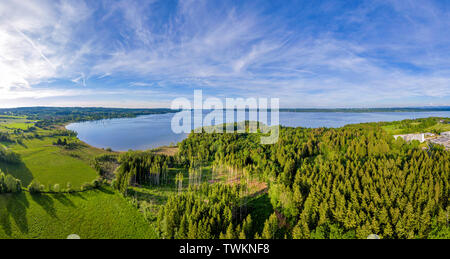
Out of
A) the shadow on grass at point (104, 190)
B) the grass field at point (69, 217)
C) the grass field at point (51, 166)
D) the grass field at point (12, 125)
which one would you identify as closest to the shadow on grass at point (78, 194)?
the grass field at point (69, 217)

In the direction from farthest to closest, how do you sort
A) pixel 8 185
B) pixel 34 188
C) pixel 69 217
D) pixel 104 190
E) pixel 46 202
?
pixel 104 190 < pixel 34 188 < pixel 8 185 < pixel 46 202 < pixel 69 217

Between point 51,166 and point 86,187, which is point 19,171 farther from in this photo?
point 86,187

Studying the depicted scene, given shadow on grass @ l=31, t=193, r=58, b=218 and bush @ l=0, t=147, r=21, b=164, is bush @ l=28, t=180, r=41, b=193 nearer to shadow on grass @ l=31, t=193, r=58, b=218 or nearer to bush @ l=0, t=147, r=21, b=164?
shadow on grass @ l=31, t=193, r=58, b=218

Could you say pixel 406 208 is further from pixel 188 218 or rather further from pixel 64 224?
pixel 64 224

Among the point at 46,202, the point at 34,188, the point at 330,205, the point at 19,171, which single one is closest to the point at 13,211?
the point at 46,202

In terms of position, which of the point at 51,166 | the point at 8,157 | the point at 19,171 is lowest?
the point at 51,166

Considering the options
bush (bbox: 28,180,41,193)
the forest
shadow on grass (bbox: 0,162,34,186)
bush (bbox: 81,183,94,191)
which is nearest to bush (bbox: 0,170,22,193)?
bush (bbox: 28,180,41,193)

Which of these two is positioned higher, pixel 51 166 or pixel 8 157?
pixel 8 157

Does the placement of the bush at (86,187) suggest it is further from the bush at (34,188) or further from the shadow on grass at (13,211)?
the shadow on grass at (13,211)
